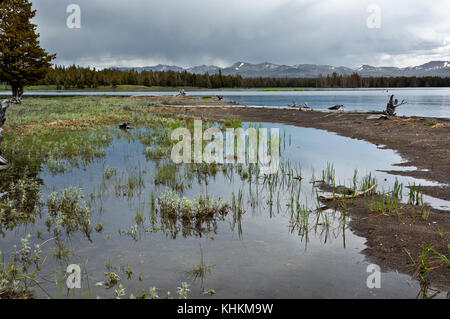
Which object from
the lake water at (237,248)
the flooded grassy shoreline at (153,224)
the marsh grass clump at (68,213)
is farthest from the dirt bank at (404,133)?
the marsh grass clump at (68,213)

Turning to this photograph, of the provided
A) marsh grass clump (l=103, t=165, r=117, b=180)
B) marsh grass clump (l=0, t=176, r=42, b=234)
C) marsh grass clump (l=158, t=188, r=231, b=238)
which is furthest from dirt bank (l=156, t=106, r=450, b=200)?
marsh grass clump (l=0, t=176, r=42, b=234)

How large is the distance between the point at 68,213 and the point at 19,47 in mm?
42570

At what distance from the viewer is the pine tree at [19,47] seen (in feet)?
138

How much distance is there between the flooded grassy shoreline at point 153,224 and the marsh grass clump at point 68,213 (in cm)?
3

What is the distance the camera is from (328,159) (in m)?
17.8

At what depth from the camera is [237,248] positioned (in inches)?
301

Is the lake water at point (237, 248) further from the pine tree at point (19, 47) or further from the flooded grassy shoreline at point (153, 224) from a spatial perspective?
the pine tree at point (19, 47)

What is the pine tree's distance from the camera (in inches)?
1661

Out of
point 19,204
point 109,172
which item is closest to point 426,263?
point 19,204

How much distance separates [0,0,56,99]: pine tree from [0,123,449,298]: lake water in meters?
36.7
